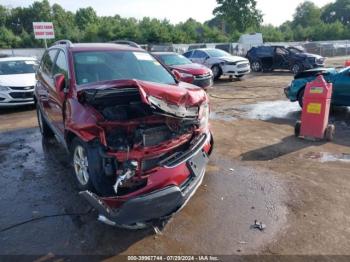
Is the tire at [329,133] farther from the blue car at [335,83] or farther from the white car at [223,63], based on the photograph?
the white car at [223,63]

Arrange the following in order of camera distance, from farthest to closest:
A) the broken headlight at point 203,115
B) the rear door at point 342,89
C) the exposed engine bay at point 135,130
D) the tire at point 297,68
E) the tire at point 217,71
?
1. the tire at point 297,68
2. the tire at point 217,71
3. the rear door at point 342,89
4. the broken headlight at point 203,115
5. the exposed engine bay at point 135,130

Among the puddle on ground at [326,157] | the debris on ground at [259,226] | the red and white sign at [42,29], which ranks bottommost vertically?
the puddle on ground at [326,157]

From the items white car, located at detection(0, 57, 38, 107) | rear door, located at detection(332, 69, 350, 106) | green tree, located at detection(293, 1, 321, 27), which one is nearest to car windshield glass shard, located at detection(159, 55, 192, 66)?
white car, located at detection(0, 57, 38, 107)

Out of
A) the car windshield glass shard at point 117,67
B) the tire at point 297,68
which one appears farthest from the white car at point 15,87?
the tire at point 297,68

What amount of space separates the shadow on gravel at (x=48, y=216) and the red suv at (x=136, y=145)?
25 cm

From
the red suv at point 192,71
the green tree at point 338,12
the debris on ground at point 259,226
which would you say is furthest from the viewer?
the green tree at point 338,12

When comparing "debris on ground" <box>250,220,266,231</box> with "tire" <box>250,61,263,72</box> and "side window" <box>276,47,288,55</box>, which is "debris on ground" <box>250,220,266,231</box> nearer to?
"side window" <box>276,47,288,55</box>

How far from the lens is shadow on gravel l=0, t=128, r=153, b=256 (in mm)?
3562

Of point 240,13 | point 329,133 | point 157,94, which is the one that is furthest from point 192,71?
point 240,13

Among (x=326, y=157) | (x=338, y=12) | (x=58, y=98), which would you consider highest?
(x=338, y=12)

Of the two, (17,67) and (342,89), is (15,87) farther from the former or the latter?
(342,89)

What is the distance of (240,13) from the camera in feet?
165

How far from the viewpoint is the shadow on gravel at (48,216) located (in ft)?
11.7

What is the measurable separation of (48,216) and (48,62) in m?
3.34
